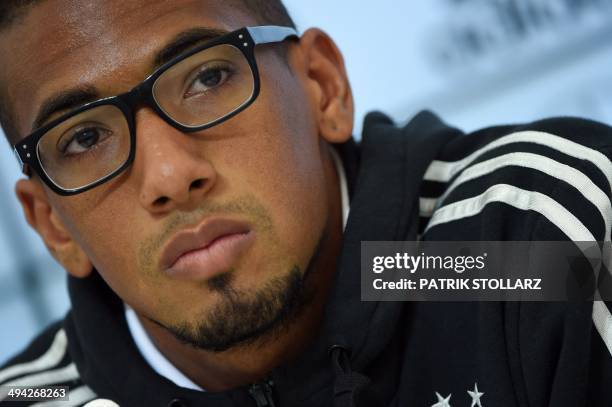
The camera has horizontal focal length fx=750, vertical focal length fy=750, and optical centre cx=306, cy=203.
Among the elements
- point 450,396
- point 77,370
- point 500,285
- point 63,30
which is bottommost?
point 450,396

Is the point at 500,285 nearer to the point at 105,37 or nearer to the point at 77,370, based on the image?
the point at 105,37

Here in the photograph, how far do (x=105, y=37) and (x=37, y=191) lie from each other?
1.37 feet

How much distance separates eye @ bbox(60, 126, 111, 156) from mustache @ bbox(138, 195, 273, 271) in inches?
7.0

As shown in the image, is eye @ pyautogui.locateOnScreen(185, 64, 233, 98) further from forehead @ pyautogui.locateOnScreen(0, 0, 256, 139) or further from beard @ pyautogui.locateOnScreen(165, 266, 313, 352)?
beard @ pyautogui.locateOnScreen(165, 266, 313, 352)

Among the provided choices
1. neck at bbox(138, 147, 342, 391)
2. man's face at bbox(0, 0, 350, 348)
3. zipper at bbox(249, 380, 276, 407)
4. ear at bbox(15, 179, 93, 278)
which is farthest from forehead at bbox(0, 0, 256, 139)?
zipper at bbox(249, 380, 276, 407)

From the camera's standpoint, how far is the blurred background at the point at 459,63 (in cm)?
238

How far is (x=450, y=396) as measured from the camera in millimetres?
1132

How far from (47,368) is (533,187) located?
3.51ft

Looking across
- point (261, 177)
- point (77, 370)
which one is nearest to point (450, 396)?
point (261, 177)

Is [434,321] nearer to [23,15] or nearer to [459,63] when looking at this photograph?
[23,15]

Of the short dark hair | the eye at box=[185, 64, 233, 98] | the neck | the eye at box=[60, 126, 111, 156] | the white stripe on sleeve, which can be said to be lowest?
the neck

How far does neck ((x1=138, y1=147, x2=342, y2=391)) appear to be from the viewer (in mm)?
1286

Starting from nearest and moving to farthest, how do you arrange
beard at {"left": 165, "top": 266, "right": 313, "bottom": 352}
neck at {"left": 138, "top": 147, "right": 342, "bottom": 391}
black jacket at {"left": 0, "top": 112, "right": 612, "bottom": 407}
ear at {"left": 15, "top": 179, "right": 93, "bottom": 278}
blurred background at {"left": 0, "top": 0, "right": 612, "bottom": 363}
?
black jacket at {"left": 0, "top": 112, "right": 612, "bottom": 407} < beard at {"left": 165, "top": 266, "right": 313, "bottom": 352} < neck at {"left": 138, "top": 147, "right": 342, "bottom": 391} < ear at {"left": 15, "top": 179, "right": 93, "bottom": 278} < blurred background at {"left": 0, "top": 0, "right": 612, "bottom": 363}

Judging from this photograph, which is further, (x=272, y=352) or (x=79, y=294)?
(x=79, y=294)
